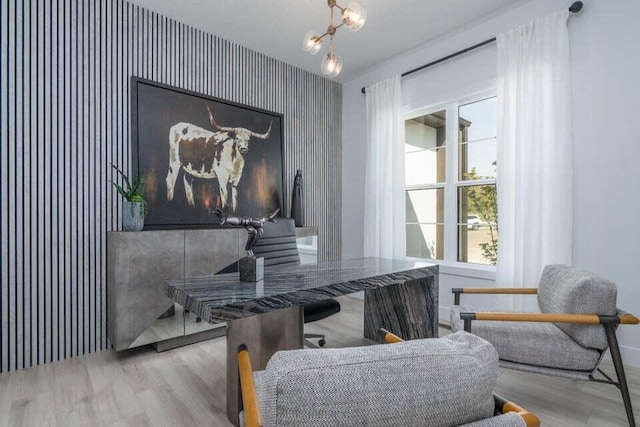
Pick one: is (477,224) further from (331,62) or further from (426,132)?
(331,62)

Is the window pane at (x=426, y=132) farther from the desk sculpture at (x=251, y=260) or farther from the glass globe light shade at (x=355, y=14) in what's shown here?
the desk sculpture at (x=251, y=260)

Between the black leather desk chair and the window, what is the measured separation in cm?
169

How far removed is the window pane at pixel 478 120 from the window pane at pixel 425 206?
650mm

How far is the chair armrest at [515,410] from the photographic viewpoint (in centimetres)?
64

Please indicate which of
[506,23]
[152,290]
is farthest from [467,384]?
[506,23]

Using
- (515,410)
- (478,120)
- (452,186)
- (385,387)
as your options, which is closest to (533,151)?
(478,120)

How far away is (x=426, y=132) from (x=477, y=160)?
2.32 ft

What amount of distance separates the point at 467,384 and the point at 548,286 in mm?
1820

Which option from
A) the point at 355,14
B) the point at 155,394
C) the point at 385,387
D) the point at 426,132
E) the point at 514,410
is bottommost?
the point at 155,394

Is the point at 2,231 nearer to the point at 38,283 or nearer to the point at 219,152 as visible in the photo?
the point at 38,283

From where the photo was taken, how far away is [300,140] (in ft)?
13.3

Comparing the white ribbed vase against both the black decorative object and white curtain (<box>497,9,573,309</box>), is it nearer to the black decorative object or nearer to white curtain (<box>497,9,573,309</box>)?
the black decorative object

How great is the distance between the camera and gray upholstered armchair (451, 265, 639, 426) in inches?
64.0

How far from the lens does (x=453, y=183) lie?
3.45 m
